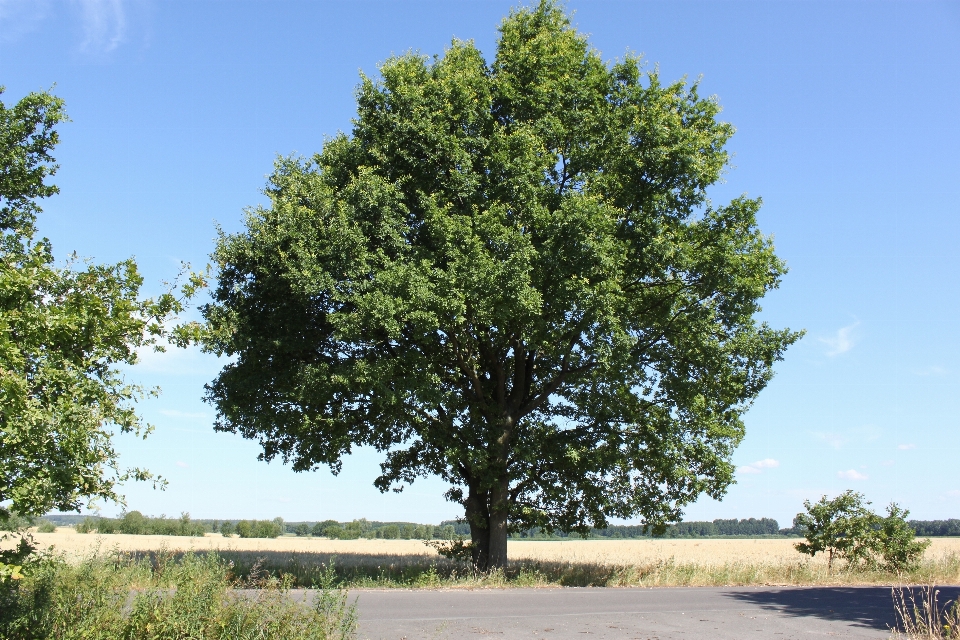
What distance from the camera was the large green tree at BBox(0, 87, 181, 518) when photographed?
237 inches

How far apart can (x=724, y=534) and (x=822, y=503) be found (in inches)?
5388

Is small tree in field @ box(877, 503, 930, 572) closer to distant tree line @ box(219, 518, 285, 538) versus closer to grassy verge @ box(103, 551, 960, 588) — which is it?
grassy verge @ box(103, 551, 960, 588)

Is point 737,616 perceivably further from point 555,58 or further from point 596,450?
point 555,58

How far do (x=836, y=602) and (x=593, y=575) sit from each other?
6608mm

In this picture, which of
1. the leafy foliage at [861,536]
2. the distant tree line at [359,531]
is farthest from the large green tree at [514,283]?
the distant tree line at [359,531]

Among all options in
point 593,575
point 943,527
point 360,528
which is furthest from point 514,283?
point 943,527

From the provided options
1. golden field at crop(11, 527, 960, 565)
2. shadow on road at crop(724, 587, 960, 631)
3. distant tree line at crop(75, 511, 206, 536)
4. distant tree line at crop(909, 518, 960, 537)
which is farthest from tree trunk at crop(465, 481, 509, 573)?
distant tree line at crop(909, 518, 960, 537)

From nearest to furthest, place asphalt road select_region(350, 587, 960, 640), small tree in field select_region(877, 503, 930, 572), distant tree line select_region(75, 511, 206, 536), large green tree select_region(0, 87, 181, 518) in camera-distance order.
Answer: large green tree select_region(0, 87, 181, 518), asphalt road select_region(350, 587, 960, 640), small tree in field select_region(877, 503, 930, 572), distant tree line select_region(75, 511, 206, 536)

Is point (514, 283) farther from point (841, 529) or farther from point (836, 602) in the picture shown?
point (841, 529)

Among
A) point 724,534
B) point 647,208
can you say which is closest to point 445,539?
point 647,208

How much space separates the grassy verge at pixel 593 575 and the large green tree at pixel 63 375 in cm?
1013

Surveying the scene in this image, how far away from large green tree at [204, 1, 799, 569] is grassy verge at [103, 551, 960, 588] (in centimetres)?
159

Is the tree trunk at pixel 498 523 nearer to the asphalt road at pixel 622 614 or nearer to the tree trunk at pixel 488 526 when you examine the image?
the tree trunk at pixel 488 526

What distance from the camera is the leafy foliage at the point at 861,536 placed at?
2266 centimetres
